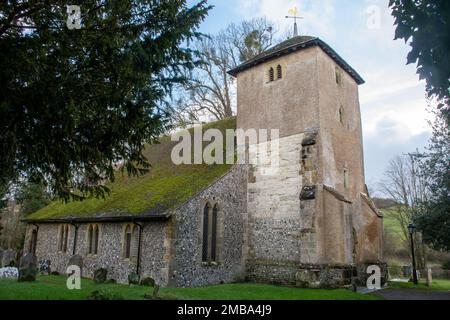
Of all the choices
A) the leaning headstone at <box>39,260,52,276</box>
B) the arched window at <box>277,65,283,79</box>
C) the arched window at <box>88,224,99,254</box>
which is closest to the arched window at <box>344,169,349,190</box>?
the arched window at <box>277,65,283,79</box>

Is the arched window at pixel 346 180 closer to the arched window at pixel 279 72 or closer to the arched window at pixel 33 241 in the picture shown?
the arched window at pixel 279 72

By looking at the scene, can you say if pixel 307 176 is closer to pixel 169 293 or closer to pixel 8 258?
pixel 169 293

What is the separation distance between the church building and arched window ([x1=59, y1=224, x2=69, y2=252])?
55 millimetres

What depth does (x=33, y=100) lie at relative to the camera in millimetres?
6773

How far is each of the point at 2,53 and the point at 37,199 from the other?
2565 cm

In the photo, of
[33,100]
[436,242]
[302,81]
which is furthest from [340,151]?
[33,100]

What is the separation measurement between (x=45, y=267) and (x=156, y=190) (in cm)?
826

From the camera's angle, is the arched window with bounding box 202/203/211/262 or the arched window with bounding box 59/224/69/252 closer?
the arched window with bounding box 202/203/211/262

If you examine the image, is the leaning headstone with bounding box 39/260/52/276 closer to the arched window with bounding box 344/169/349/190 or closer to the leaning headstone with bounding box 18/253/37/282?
the leaning headstone with bounding box 18/253/37/282

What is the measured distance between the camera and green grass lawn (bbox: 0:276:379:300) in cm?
871

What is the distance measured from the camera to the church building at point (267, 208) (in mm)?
14430

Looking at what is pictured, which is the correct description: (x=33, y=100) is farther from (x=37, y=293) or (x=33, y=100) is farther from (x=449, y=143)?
(x=449, y=143)

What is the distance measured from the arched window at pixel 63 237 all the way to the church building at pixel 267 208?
55 millimetres

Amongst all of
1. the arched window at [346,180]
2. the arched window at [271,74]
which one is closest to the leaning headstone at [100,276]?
the arched window at [346,180]
